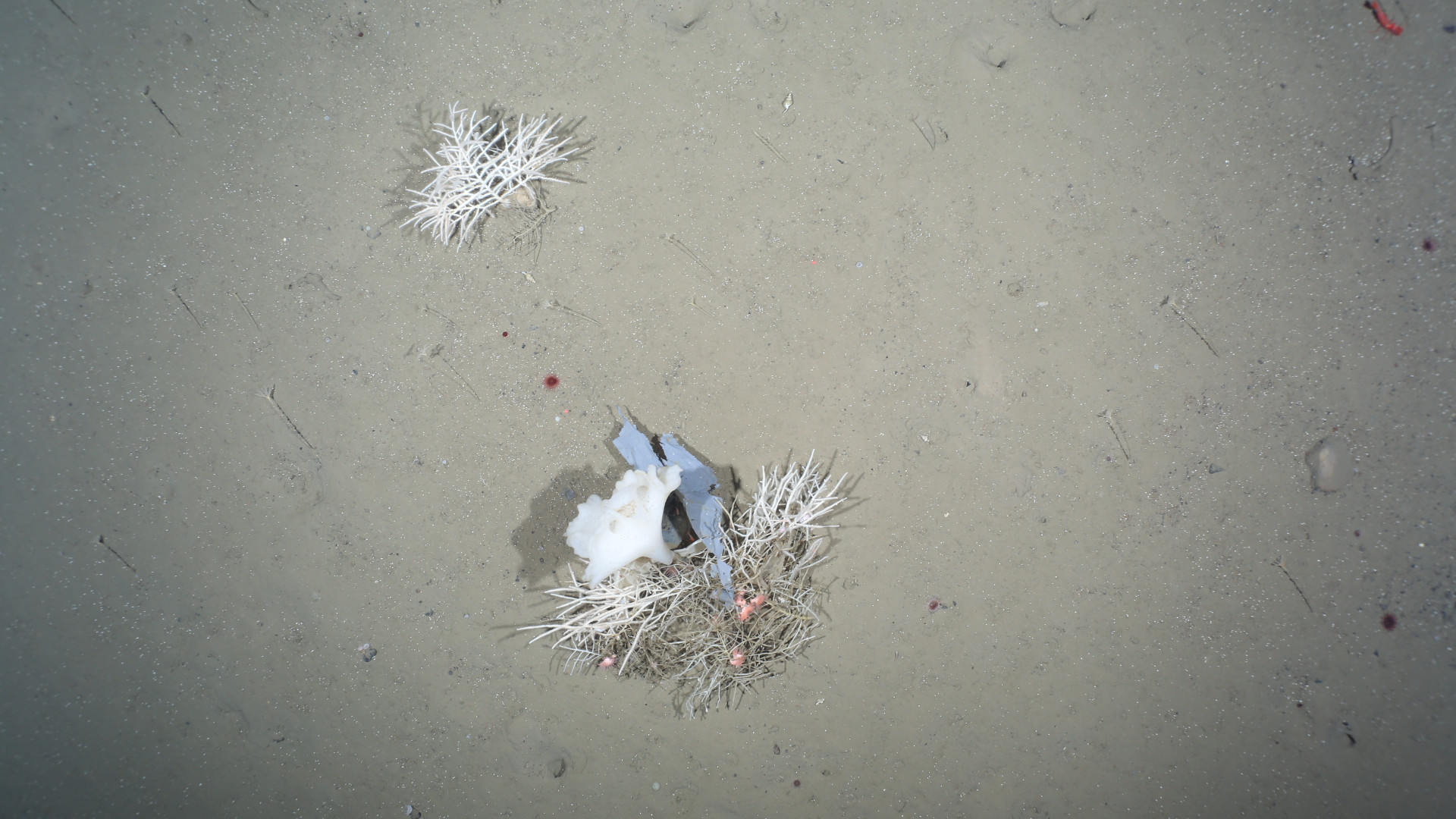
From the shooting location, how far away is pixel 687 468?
6.72 ft

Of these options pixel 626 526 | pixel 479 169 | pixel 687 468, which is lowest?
pixel 626 526

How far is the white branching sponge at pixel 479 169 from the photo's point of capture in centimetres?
200

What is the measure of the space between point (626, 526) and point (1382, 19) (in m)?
2.83

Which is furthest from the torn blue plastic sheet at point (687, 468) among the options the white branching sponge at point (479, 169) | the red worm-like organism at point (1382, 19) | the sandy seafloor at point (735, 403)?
the red worm-like organism at point (1382, 19)

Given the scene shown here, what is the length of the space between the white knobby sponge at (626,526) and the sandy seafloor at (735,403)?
221 millimetres

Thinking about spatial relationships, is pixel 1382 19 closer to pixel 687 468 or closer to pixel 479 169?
pixel 687 468

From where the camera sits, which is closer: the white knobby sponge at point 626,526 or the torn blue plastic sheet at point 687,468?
the white knobby sponge at point 626,526

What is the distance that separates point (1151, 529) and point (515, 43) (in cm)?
268

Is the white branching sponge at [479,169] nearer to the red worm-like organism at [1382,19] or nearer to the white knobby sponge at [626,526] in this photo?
the white knobby sponge at [626,526]

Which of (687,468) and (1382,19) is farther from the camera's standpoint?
(687,468)

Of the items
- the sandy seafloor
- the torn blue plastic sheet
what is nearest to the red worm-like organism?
the sandy seafloor

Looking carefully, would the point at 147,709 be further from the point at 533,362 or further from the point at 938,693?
the point at 938,693

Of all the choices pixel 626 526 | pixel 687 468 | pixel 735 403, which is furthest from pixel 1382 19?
pixel 626 526

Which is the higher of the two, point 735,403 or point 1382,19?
point 735,403
